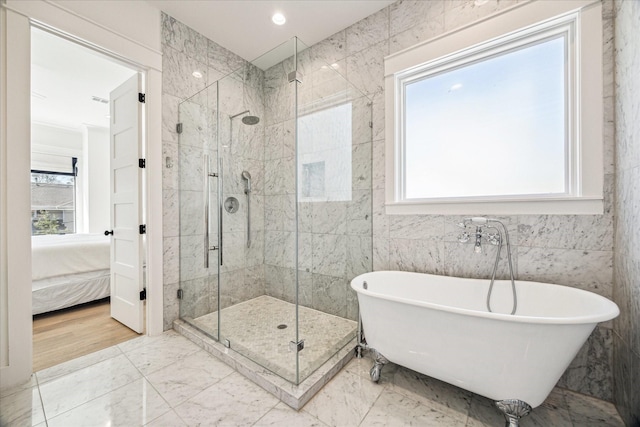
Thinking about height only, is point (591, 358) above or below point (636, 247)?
below

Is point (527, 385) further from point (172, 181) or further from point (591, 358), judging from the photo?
point (172, 181)

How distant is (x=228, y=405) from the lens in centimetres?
141

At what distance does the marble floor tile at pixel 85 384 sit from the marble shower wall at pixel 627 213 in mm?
2720

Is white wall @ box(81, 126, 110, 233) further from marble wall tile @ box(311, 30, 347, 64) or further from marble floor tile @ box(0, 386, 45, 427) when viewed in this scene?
marble wall tile @ box(311, 30, 347, 64)

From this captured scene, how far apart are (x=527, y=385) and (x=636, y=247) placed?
812mm

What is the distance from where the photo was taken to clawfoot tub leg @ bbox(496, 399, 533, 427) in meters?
1.17

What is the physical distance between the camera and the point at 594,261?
1.47 m

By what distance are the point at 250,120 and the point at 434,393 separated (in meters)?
2.46

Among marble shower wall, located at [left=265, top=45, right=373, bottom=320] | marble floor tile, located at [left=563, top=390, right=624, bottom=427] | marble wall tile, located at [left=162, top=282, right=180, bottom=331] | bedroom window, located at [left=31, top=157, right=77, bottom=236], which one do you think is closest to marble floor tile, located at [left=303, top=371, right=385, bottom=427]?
marble shower wall, located at [left=265, top=45, right=373, bottom=320]

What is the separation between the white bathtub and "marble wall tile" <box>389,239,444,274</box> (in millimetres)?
245

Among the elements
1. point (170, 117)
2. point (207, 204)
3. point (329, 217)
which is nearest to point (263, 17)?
point (170, 117)

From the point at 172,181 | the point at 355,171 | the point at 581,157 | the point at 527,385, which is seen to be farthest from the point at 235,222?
the point at 581,157

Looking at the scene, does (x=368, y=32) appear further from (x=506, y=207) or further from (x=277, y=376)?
(x=277, y=376)

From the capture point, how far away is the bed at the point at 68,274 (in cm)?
263
